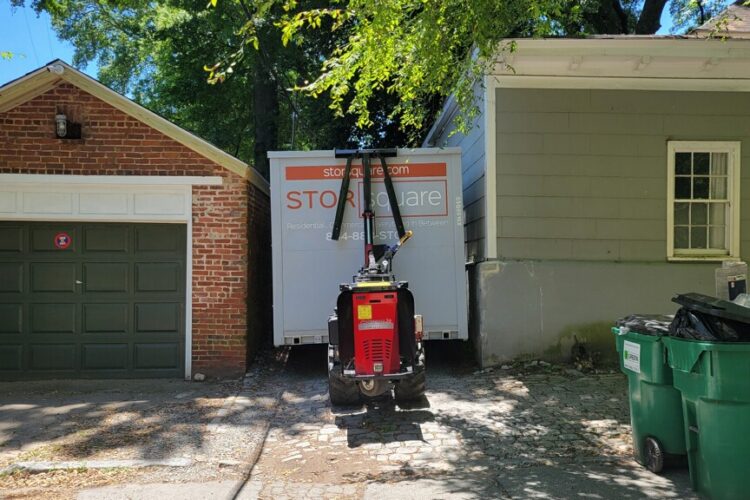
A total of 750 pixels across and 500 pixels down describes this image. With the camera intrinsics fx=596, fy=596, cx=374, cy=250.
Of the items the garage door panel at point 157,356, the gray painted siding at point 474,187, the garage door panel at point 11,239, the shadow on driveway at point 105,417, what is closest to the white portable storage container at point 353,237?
the gray painted siding at point 474,187

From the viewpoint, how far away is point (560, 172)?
323 inches

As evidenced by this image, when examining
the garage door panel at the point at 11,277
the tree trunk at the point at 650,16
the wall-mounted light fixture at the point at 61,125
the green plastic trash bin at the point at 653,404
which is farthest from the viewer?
the tree trunk at the point at 650,16

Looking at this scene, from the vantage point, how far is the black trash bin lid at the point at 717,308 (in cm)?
394

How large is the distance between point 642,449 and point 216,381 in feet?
17.4

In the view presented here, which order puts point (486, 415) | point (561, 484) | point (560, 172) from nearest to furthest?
point (561, 484)
point (486, 415)
point (560, 172)

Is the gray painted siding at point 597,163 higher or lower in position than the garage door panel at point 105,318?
higher

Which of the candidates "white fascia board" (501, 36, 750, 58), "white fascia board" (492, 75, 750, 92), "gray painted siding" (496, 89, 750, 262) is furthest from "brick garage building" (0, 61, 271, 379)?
"white fascia board" (501, 36, 750, 58)

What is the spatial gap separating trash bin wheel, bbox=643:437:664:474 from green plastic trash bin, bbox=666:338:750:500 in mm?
474

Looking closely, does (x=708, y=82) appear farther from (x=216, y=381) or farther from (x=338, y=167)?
(x=216, y=381)

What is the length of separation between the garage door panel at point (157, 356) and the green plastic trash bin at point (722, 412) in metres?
6.33

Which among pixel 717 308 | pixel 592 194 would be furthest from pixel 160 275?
pixel 717 308

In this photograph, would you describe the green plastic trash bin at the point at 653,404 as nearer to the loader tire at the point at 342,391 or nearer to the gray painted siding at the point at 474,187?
the loader tire at the point at 342,391

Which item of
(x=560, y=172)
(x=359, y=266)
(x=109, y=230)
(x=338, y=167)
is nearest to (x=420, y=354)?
(x=359, y=266)

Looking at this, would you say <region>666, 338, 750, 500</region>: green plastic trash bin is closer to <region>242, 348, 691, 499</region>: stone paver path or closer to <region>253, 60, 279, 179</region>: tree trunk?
<region>242, 348, 691, 499</region>: stone paver path
